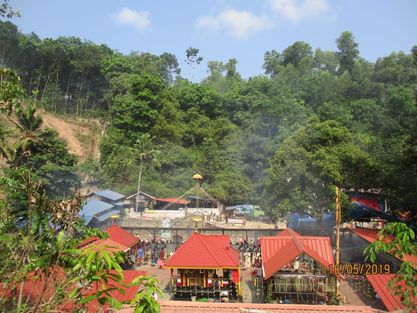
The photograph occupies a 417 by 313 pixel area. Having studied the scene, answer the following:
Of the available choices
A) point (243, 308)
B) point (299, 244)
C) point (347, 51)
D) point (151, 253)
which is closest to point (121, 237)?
point (151, 253)

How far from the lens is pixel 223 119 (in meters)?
44.1

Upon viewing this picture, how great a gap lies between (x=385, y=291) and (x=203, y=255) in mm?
5585

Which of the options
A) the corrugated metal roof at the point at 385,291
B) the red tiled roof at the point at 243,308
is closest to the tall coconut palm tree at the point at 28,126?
the red tiled roof at the point at 243,308

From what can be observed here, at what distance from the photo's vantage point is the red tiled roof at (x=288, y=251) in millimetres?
12666

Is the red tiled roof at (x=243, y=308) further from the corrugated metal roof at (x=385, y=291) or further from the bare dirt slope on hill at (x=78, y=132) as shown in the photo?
the bare dirt slope on hill at (x=78, y=132)

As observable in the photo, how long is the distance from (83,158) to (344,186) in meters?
29.4

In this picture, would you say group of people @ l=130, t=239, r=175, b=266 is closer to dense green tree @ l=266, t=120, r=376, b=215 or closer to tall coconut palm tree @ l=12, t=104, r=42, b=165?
dense green tree @ l=266, t=120, r=376, b=215

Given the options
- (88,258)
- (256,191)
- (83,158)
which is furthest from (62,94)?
(88,258)

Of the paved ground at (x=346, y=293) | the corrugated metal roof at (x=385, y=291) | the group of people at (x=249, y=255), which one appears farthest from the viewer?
the group of people at (x=249, y=255)

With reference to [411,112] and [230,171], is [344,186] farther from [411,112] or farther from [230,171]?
[411,112]

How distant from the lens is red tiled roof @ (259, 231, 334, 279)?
12.7 metres

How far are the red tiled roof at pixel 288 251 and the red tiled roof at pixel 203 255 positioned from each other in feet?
3.49

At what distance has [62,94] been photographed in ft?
158
